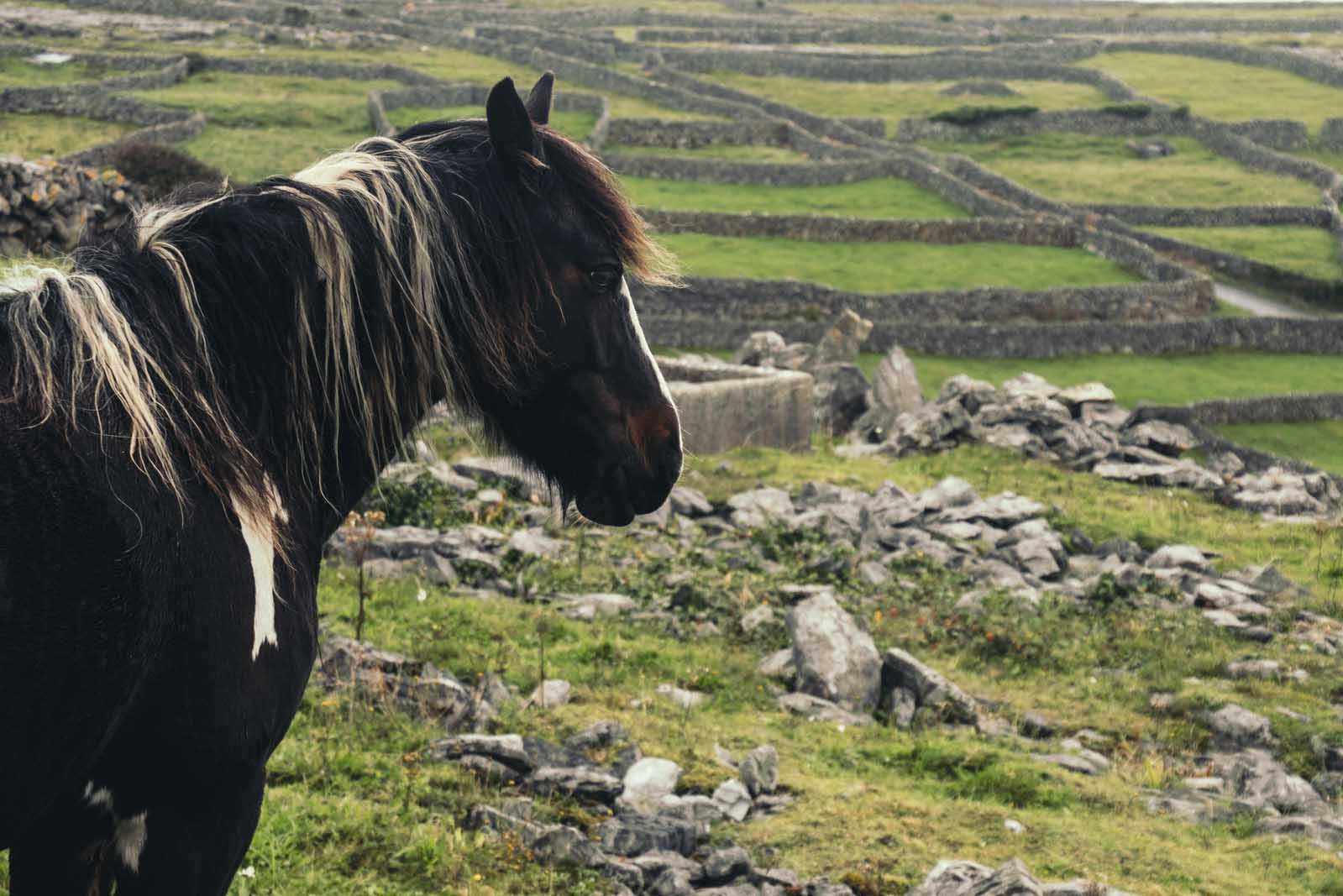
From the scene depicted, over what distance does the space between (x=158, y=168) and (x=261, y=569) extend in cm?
3191

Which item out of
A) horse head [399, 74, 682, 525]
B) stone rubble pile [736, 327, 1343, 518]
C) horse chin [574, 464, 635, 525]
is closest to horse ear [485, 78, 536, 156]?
horse head [399, 74, 682, 525]

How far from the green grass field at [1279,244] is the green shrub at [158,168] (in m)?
32.1

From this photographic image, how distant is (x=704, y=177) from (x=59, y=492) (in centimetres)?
5102

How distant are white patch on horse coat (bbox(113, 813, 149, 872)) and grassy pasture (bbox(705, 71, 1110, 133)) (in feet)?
218

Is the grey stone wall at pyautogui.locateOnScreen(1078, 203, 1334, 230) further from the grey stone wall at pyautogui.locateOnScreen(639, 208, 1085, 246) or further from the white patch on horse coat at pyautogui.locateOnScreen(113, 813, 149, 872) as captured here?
the white patch on horse coat at pyautogui.locateOnScreen(113, 813, 149, 872)

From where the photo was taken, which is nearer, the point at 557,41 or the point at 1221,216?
the point at 1221,216

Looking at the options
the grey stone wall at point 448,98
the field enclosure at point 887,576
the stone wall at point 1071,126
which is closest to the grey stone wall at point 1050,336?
the field enclosure at point 887,576

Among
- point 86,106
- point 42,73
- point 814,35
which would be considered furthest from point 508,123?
point 814,35

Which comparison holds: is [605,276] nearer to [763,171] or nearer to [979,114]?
[763,171]

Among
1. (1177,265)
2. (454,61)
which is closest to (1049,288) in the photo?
(1177,265)

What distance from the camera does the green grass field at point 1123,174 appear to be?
2120 inches

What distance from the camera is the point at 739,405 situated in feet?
61.4

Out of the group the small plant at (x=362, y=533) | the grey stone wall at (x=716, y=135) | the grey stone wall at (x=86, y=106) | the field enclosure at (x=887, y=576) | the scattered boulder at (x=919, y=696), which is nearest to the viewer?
the field enclosure at (x=887, y=576)

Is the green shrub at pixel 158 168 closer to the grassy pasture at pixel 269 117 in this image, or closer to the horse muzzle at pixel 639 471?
the grassy pasture at pixel 269 117
